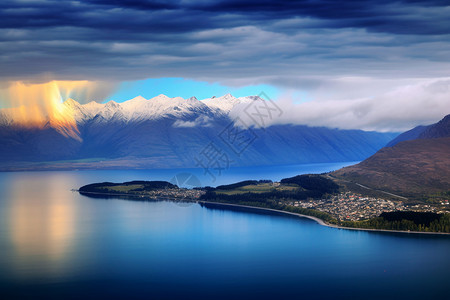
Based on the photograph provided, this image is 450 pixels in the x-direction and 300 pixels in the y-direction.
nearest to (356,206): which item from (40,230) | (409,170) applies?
(409,170)

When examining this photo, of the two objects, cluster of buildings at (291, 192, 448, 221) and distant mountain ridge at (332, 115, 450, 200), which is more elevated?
distant mountain ridge at (332, 115, 450, 200)

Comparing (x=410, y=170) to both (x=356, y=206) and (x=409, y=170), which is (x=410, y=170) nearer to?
(x=409, y=170)

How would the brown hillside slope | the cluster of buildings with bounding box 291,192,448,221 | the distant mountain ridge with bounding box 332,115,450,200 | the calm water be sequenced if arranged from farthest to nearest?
1. the brown hillside slope
2. the distant mountain ridge with bounding box 332,115,450,200
3. the cluster of buildings with bounding box 291,192,448,221
4. the calm water

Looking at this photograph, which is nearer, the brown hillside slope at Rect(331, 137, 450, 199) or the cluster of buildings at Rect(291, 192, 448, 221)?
the cluster of buildings at Rect(291, 192, 448, 221)

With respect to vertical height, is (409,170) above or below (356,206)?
above

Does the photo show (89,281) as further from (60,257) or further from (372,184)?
(372,184)

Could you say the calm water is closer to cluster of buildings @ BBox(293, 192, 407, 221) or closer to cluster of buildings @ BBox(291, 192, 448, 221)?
cluster of buildings @ BBox(293, 192, 407, 221)

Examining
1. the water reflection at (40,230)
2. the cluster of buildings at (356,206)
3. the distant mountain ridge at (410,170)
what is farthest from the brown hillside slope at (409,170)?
the water reflection at (40,230)

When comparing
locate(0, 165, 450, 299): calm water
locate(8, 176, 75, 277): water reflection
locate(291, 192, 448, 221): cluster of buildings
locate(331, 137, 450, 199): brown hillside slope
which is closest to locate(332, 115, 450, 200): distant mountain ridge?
locate(331, 137, 450, 199): brown hillside slope

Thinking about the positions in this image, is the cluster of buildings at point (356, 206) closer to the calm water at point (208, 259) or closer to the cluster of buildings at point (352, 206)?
the cluster of buildings at point (352, 206)

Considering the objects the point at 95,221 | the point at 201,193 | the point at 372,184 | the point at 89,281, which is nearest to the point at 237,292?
the point at 89,281
